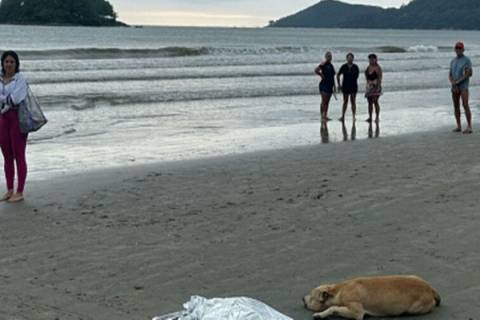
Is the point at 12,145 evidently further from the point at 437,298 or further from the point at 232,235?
the point at 437,298

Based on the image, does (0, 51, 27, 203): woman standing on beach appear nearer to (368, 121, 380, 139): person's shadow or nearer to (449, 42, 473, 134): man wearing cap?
(368, 121, 380, 139): person's shadow

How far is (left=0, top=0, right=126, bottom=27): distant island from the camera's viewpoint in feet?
355

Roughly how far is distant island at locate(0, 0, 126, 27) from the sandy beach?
10342 cm

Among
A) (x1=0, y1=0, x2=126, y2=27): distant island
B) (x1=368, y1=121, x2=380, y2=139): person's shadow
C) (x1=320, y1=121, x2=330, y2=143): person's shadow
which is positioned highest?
(x1=0, y1=0, x2=126, y2=27): distant island

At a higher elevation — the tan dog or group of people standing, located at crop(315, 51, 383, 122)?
group of people standing, located at crop(315, 51, 383, 122)

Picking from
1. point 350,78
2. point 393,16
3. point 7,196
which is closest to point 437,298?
point 7,196

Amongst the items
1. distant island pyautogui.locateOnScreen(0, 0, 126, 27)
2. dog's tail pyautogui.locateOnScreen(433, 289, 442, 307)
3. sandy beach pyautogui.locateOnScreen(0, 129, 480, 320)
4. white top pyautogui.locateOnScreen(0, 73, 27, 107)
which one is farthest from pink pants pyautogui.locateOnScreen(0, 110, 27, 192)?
distant island pyautogui.locateOnScreen(0, 0, 126, 27)

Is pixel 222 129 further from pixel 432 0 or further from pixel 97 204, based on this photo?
pixel 432 0

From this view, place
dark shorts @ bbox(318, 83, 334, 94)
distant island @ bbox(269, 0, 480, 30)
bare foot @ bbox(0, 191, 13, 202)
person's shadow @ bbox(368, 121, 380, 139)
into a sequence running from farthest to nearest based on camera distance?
distant island @ bbox(269, 0, 480, 30), dark shorts @ bbox(318, 83, 334, 94), person's shadow @ bbox(368, 121, 380, 139), bare foot @ bbox(0, 191, 13, 202)

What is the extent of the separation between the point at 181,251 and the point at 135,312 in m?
1.34

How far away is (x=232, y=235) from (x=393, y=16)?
177 m

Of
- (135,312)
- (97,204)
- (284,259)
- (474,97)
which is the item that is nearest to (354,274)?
(284,259)

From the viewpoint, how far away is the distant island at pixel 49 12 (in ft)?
355

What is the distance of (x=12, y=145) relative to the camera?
27.3ft
